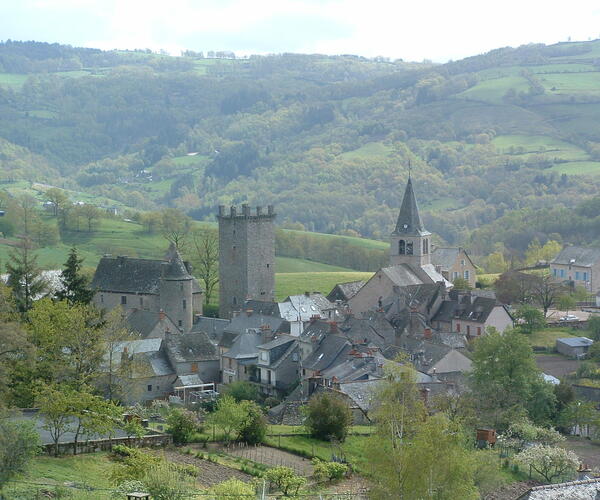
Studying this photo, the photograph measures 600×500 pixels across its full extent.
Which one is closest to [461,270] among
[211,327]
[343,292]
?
[343,292]

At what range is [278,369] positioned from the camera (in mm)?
64062

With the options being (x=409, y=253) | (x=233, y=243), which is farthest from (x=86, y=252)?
(x=409, y=253)

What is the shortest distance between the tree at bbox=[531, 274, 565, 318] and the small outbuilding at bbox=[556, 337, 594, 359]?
10319 mm

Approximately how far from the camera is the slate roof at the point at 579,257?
98562mm

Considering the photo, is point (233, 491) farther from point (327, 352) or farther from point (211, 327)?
point (211, 327)

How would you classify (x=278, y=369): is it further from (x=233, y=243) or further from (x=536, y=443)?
(x=233, y=243)

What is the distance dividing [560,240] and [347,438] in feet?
301

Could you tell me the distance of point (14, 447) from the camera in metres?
37.2

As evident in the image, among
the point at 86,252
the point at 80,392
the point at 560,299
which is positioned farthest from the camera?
the point at 86,252

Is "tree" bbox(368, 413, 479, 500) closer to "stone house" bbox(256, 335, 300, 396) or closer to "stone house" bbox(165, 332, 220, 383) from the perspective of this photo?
"stone house" bbox(256, 335, 300, 396)

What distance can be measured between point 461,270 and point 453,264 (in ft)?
4.35

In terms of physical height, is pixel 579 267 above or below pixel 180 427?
below

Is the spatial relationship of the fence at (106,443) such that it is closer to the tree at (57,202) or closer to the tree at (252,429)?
the tree at (252,429)

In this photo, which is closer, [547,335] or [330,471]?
[330,471]
